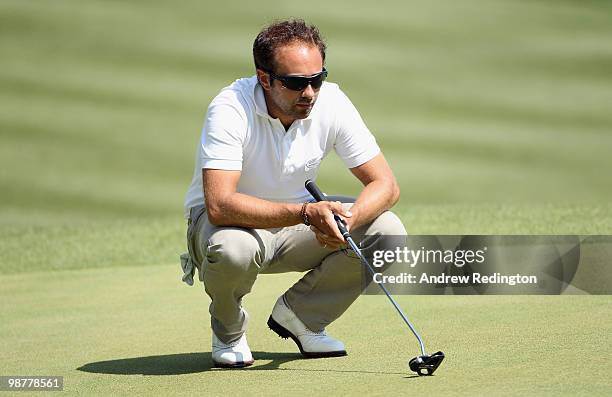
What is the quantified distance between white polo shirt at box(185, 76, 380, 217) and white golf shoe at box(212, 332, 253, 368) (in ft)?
1.57

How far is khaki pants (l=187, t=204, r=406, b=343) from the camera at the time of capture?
11.8ft

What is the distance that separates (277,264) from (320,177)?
16.4 feet

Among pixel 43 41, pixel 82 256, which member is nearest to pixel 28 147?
pixel 43 41

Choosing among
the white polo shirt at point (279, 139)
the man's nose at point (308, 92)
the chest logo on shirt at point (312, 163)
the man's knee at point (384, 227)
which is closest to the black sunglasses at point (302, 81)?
the man's nose at point (308, 92)

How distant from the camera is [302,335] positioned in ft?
12.7

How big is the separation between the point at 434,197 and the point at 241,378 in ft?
17.2

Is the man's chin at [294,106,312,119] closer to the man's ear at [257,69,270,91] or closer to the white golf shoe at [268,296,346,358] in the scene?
the man's ear at [257,69,270,91]

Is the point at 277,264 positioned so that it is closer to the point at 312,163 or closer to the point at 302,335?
the point at 302,335

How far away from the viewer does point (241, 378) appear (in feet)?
11.4

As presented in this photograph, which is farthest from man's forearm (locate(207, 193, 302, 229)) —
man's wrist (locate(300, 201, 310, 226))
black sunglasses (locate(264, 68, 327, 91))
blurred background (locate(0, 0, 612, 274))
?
blurred background (locate(0, 0, 612, 274))

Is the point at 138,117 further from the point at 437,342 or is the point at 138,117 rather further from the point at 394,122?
the point at 437,342

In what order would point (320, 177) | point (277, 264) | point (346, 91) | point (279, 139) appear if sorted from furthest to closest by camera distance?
point (346, 91) < point (320, 177) < point (277, 264) < point (279, 139)

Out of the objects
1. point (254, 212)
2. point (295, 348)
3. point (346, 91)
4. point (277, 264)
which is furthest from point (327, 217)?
point (346, 91)

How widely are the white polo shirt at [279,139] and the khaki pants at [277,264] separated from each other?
0.49 ft
